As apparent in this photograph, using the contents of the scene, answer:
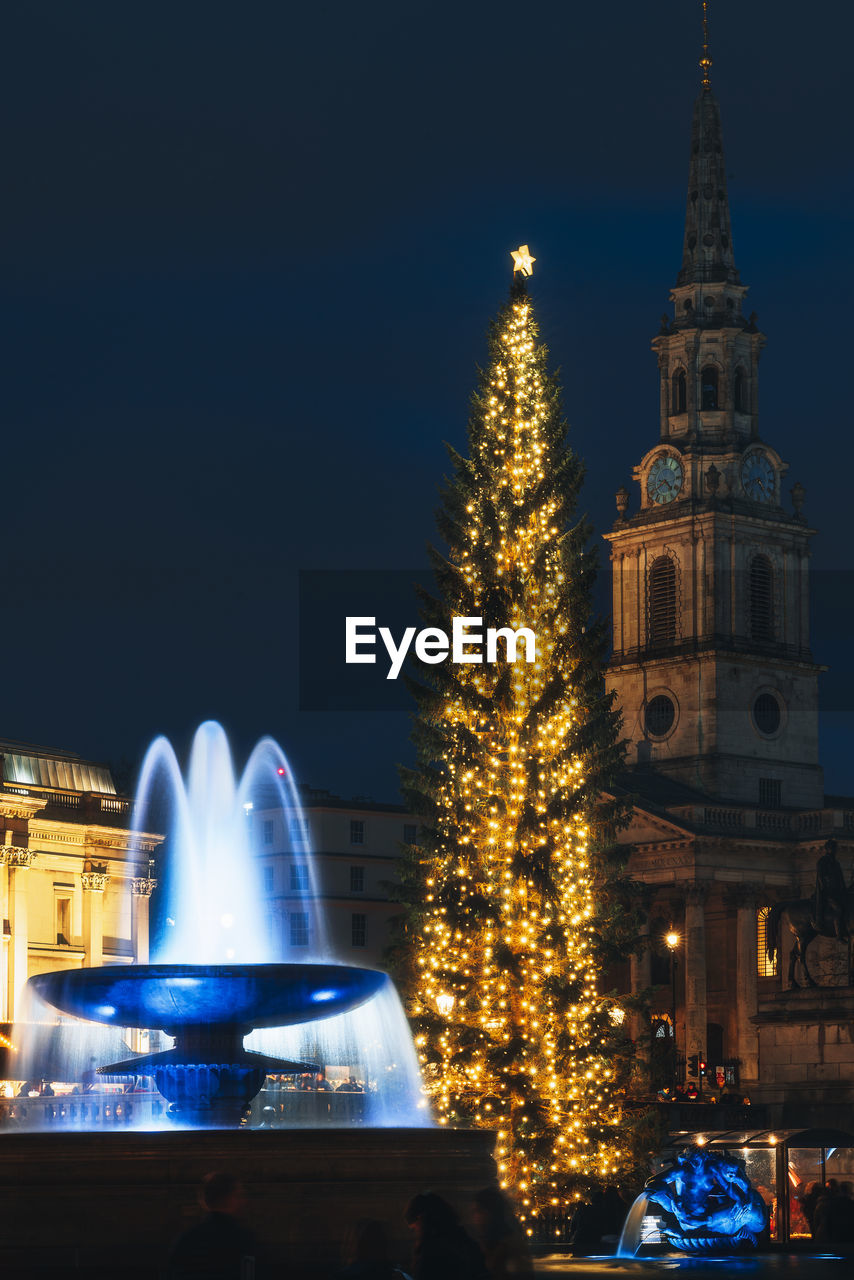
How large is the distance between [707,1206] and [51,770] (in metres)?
68.1

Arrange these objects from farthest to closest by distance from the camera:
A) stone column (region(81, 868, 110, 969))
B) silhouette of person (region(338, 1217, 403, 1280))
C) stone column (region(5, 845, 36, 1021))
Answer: stone column (region(81, 868, 110, 969))
stone column (region(5, 845, 36, 1021))
silhouette of person (region(338, 1217, 403, 1280))

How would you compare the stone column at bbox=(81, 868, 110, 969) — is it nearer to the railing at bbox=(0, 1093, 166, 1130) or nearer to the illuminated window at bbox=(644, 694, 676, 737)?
the illuminated window at bbox=(644, 694, 676, 737)

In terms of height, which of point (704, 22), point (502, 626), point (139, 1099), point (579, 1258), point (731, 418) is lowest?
point (579, 1258)

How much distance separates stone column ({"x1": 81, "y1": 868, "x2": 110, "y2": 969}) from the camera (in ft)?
298

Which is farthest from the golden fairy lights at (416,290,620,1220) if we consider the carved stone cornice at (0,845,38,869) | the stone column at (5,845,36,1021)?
the carved stone cornice at (0,845,38,869)

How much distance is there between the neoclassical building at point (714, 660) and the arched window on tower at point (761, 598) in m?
0.08

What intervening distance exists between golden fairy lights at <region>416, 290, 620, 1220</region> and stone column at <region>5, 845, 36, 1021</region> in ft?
143

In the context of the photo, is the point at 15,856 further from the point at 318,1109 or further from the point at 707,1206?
the point at 707,1206

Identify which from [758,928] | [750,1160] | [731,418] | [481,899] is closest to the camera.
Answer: [750,1160]

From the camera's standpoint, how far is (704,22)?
115688 millimetres

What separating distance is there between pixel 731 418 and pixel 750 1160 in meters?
77.7

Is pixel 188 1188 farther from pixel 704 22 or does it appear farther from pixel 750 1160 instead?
pixel 704 22

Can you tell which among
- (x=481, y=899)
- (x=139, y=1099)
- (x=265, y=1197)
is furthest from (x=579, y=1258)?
(x=481, y=899)

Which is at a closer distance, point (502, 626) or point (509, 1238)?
point (509, 1238)
